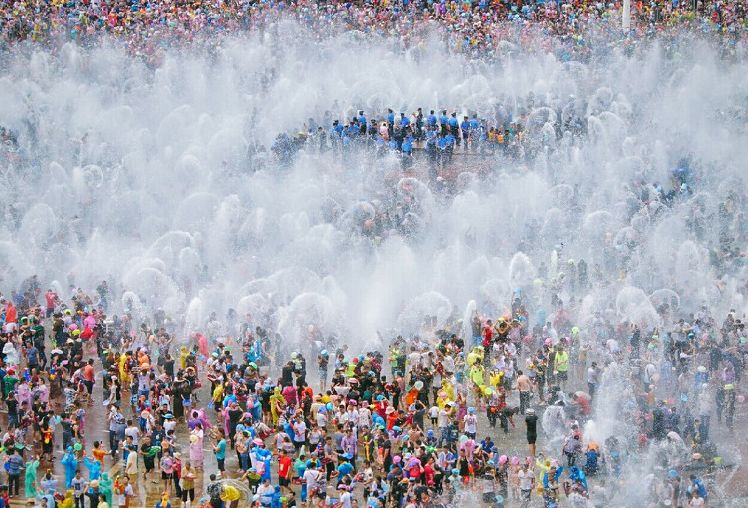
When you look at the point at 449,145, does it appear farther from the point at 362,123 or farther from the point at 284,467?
the point at 284,467

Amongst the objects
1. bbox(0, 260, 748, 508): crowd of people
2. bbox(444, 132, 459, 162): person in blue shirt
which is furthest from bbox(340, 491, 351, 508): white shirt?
bbox(444, 132, 459, 162): person in blue shirt

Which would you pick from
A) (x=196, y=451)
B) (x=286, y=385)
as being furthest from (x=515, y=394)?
(x=196, y=451)

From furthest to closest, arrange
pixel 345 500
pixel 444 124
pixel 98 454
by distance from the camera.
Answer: pixel 444 124 < pixel 98 454 < pixel 345 500

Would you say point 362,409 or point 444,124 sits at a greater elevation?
point 444,124

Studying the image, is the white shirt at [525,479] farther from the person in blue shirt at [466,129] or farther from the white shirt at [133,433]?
the person in blue shirt at [466,129]

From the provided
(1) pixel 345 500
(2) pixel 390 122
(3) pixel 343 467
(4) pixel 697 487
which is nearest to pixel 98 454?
(3) pixel 343 467

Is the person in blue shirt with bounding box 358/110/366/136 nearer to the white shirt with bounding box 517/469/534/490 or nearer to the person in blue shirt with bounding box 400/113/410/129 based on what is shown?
the person in blue shirt with bounding box 400/113/410/129

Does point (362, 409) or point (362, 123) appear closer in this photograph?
point (362, 409)
